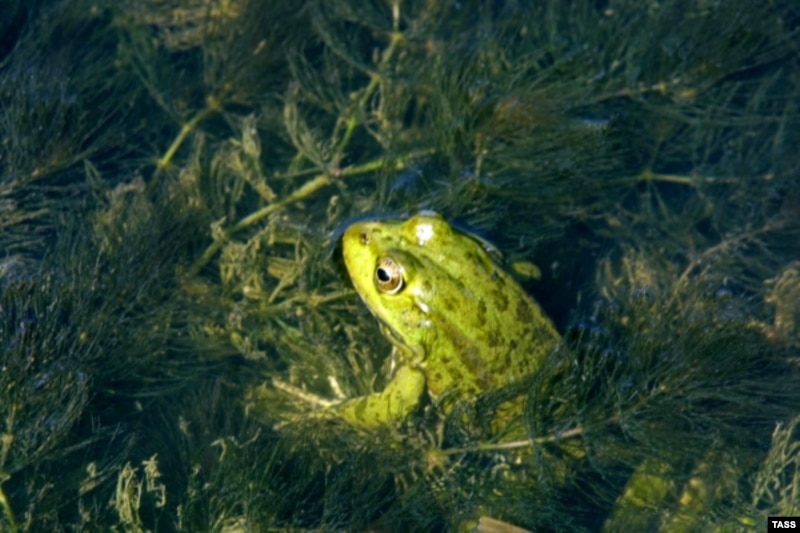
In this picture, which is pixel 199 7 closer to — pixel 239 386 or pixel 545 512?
pixel 239 386

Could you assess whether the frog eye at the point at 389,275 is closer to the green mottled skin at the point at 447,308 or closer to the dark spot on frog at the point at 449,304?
the green mottled skin at the point at 447,308

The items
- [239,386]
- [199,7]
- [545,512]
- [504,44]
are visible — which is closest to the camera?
[545,512]

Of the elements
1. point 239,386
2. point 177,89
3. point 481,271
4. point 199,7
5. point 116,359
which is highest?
point 199,7

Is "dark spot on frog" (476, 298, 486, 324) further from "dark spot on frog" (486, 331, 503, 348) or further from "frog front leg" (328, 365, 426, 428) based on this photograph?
"frog front leg" (328, 365, 426, 428)

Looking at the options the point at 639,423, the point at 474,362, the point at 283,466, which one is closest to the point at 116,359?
the point at 283,466

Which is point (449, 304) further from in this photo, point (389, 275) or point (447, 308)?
point (389, 275)

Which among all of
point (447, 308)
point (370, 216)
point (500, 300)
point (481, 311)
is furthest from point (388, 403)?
point (370, 216)

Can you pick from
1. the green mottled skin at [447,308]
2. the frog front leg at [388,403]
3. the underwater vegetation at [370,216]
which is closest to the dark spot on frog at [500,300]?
the green mottled skin at [447,308]
